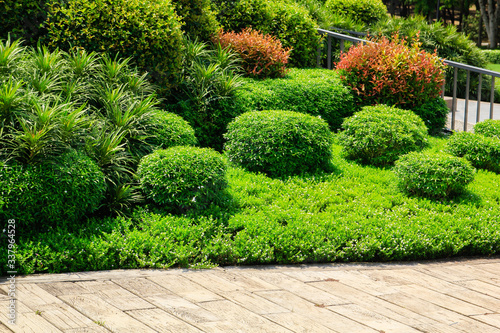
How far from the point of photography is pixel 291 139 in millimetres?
6555

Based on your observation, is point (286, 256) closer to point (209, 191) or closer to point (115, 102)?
point (209, 191)

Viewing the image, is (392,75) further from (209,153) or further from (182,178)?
(182,178)

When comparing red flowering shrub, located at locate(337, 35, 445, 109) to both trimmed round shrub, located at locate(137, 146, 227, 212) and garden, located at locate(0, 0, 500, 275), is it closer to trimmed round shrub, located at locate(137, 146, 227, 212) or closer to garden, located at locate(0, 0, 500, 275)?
garden, located at locate(0, 0, 500, 275)

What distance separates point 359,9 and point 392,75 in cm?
592

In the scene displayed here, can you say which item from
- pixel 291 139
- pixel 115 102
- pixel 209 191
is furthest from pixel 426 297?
pixel 115 102

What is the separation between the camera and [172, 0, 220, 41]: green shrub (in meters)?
8.47

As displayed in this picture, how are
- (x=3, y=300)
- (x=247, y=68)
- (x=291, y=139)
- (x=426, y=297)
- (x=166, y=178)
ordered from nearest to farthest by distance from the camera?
(x=3, y=300)
(x=426, y=297)
(x=166, y=178)
(x=291, y=139)
(x=247, y=68)

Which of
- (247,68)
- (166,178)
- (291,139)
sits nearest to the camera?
(166,178)

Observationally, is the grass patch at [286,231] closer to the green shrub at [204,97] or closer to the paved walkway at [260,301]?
the paved walkway at [260,301]

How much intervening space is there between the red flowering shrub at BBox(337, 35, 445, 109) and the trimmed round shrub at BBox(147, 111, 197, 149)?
363cm

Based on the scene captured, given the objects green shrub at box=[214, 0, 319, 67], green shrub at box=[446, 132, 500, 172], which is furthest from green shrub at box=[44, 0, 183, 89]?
green shrub at box=[446, 132, 500, 172]

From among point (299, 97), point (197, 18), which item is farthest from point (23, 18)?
point (299, 97)

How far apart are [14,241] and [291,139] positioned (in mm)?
3481

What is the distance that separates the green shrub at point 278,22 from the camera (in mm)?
10062
